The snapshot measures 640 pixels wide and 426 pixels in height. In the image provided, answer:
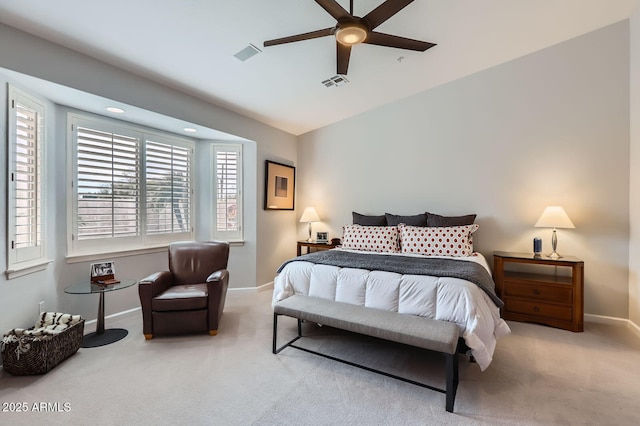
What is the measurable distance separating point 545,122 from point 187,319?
4.64 meters

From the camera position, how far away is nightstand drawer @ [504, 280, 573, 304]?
308 cm

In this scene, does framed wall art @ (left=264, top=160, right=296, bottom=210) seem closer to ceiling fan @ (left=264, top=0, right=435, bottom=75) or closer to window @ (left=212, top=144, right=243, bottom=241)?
window @ (left=212, top=144, right=243, bottom=241)

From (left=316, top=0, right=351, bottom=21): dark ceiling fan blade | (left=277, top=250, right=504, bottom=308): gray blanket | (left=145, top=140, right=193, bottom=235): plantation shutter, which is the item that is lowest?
(left=277, top=250, right=504, bottom=308): gray blanket

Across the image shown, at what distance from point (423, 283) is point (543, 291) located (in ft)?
6.06

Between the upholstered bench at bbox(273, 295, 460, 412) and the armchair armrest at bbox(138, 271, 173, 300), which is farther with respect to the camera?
the armchair armrest at bbox(138, 271, 173, 300)

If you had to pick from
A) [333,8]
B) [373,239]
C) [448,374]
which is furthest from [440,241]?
[333,8]

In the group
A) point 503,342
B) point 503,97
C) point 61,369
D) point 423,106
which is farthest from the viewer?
point 423,106

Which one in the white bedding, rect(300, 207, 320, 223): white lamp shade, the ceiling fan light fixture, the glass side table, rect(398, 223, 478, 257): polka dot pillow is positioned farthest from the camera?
rect(300, 207, 320, 223): white lamp shade

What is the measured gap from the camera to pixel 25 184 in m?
2.54

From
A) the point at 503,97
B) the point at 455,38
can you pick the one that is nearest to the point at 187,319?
the point at 455,38

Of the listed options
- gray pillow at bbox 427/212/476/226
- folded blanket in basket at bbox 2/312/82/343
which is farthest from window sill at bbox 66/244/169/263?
gray pillow at bbox 427/212/476/226

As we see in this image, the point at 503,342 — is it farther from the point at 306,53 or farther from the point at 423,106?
the point at 306,53

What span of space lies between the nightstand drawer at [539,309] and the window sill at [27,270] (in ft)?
15.7

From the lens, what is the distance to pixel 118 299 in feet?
11.0
